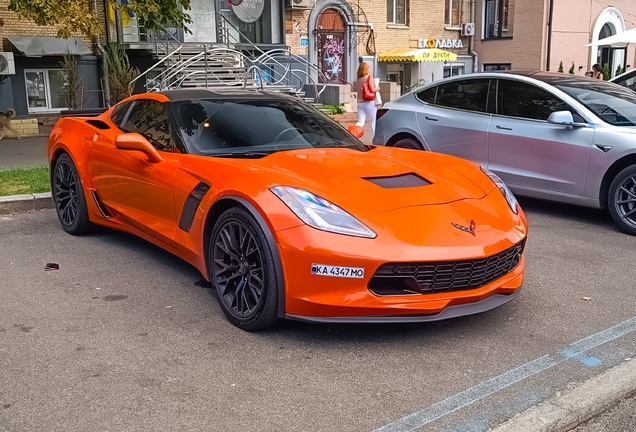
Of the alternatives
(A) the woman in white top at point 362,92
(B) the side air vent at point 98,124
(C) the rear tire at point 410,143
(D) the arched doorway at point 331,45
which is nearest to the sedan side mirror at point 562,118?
(C) the rear tire at point 410,143

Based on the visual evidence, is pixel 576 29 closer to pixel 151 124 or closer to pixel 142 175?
pixel 151 124

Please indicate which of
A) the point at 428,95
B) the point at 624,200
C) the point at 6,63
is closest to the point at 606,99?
the point at 624,200

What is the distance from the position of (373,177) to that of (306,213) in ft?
2.42

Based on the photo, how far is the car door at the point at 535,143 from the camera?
7.08 m

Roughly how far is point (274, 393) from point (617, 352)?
6.53 feet

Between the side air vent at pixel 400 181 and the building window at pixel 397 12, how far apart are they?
843 inches

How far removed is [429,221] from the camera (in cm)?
404

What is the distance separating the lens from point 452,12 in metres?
26.9

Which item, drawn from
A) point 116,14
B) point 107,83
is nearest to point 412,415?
point 107,83

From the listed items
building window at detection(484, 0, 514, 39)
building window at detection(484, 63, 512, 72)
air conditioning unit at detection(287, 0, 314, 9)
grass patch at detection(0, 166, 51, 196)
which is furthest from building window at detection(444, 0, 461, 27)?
grass patch at detection(0, 166, 51, 196)

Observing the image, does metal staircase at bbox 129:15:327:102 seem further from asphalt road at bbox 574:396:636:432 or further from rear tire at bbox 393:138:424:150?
asphalt road at bbox 574:396:636:432

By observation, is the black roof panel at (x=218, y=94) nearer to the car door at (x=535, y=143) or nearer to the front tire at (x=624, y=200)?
the car door at (x=535, y=143)

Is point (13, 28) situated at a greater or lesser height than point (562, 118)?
greater

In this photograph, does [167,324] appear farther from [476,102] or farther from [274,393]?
[476,102]
